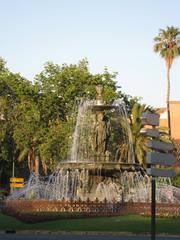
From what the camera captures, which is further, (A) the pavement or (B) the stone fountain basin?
(B) the stone fountain basin

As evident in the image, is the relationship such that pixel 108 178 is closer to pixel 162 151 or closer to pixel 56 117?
pixel 162 151

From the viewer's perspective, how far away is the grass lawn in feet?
86.9

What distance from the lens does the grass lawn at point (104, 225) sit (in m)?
26.5

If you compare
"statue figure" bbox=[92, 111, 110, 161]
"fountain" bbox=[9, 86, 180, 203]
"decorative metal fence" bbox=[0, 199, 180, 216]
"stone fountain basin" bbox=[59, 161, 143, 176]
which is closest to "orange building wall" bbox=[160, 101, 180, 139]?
"fountain" bbox=[9, 86, 180, 203]

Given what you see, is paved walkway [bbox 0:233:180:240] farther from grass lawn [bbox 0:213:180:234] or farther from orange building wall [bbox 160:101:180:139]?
orange building wall [bbox 160:101:180:139]

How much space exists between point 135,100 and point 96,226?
46.4 m

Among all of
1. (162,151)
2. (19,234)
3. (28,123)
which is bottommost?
(19,234)

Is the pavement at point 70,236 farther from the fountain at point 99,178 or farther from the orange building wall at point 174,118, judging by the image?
the orange building wall at point 174,118

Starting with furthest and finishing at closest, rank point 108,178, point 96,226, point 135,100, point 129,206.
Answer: point 135,100 < point 108,178 < point 129,206 < point 96,226

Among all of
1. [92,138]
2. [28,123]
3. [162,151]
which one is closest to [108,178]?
[92,138]

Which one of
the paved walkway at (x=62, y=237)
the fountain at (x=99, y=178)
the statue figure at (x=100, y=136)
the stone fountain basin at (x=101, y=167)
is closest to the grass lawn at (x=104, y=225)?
the paved walkway at (x=62, y=237)

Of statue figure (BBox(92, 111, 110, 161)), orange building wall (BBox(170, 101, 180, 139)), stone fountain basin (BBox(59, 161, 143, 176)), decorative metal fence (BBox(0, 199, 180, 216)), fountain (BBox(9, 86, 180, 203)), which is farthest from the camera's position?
orange building wall (BBox(170, 101, 180, 139))

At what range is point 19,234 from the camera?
25.8 m

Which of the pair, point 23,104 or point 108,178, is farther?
point 23,104
